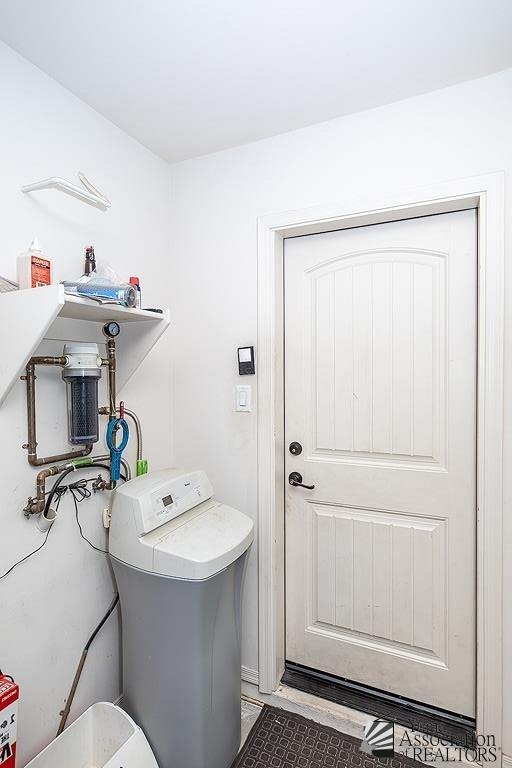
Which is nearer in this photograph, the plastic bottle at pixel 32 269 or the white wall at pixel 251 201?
the plastic bottle at pixel 32 269

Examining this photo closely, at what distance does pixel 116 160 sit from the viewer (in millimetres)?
1718

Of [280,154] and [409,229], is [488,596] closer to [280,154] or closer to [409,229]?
[409,229]

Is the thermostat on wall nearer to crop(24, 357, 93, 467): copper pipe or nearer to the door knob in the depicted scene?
the door knob

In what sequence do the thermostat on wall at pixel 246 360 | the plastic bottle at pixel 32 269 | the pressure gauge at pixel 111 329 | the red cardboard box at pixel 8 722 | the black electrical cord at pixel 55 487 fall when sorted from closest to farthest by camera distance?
the red cardboard box at pixel 8 722, the plastic bottle at pixel 32 269, the black electrical cord at pixel 55 487, the pressure gauge at pixel 111 329, the thermostat on wall at pixel 246 360

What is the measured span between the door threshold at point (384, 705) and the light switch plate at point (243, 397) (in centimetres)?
124

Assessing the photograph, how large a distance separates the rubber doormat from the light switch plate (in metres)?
1.29

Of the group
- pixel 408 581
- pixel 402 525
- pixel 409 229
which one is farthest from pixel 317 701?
pixel 409 229

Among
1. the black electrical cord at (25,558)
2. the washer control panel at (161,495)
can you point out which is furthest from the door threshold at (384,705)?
the black electrical cord at (25,558)

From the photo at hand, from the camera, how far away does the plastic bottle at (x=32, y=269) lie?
126 cm

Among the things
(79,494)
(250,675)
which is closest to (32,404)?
(79,494)

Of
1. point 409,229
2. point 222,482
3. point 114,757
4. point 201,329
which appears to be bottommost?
point 114,757

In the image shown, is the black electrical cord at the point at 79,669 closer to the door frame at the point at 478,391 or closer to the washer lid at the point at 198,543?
the washer lid at the point at 198,543

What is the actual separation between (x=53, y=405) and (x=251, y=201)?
1.22m

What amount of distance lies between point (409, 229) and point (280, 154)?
656 millimetres
